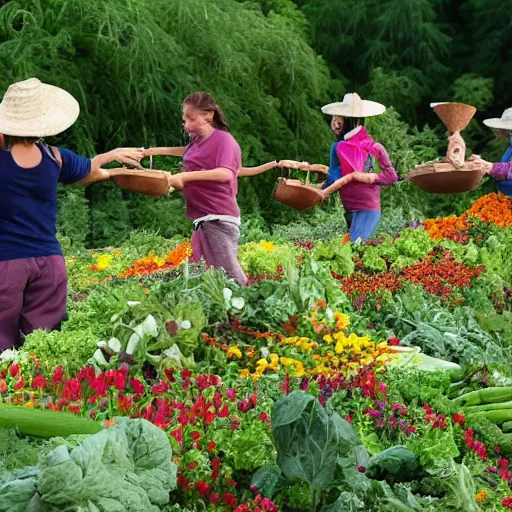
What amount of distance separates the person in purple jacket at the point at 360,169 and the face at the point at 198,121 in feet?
8.41

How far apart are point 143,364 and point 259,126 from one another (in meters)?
12.9

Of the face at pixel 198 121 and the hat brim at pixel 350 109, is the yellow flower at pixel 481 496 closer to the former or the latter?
the face at pixel 198 121

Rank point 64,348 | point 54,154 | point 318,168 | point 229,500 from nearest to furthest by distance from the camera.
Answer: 1. point 229,500
2. point 64,348
3. point 54,154
4. point 318,168

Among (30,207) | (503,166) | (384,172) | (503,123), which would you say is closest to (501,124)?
(503,123)

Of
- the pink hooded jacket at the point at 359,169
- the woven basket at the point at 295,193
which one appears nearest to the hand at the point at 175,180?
the woven basket at the point at 295,193

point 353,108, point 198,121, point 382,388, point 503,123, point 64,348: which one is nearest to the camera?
point 382,388

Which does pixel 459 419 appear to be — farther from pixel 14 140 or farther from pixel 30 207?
pixel 14 140

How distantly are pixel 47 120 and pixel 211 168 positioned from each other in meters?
1.90

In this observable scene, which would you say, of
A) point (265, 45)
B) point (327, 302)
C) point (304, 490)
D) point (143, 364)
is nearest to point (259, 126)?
point (265, 45)

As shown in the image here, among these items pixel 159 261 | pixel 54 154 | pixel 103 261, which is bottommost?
pixel 103 261

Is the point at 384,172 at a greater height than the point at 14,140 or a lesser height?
lesser

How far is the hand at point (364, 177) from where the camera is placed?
9.50 m

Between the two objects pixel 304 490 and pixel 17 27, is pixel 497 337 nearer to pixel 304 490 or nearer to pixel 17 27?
pixel 304 490

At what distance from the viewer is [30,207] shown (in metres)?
5.39
